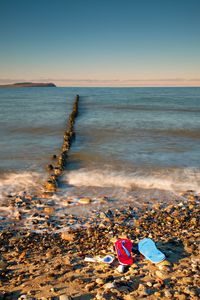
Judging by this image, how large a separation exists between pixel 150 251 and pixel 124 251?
59 cm

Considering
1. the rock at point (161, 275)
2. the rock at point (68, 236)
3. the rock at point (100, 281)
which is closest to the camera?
the rock at point (100, 281)

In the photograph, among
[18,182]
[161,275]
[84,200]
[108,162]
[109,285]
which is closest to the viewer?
[109,285]

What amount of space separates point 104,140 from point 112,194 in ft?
37.1

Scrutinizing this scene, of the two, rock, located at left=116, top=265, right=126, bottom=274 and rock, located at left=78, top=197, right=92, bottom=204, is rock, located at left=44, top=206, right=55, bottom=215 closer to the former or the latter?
rock, located at left=78, top=197, right=92, bottom=204

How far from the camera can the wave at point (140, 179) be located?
12336mm

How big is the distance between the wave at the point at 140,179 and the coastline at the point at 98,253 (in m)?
2.29

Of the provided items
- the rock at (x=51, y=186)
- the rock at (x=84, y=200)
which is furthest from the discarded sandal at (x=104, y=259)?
the rock at (x=51, y=186)

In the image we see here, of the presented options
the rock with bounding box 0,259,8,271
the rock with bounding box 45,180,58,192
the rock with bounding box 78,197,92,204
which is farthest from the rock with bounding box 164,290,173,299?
the rock with bounding box 45,180,58,192

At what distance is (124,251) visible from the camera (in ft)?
22.2

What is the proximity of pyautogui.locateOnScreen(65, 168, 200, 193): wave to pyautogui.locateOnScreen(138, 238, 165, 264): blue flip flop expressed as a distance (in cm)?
505

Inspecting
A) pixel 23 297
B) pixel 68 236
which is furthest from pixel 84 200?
pixel 23 297

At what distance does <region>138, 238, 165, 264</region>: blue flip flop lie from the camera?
257 inches

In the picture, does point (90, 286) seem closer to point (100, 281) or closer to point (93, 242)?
point (100, 281)

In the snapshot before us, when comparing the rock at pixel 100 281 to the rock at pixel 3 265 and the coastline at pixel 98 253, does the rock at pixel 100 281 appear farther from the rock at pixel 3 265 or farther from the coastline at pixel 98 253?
the rock at pixel 3 265
